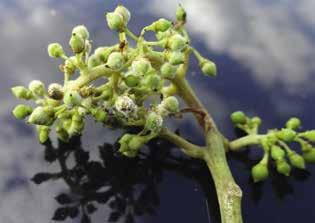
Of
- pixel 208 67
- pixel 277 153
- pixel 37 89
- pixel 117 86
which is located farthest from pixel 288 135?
pixel 37 89

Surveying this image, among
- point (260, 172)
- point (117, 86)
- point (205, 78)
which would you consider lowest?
point (260, 172)

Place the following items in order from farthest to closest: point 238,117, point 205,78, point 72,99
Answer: point 205,78, point 238,117, point 72,99

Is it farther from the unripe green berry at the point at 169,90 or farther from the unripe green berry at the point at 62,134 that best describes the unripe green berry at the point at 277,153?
the unripe green berry at the point at 62,134

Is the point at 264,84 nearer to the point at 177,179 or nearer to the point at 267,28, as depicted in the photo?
the point at 267,28

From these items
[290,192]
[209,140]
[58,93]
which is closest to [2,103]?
[58,93]

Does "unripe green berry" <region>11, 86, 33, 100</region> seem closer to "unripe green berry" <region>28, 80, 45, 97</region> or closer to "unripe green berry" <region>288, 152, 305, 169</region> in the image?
"unripe green berry" <region>28, 80, 45, 97</region>

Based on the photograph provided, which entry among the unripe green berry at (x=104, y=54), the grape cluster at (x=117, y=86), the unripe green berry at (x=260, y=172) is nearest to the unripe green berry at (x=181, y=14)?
the grape cluster at (x=117, y=86)

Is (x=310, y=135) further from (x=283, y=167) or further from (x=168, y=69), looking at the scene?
(x=168, y=69)
